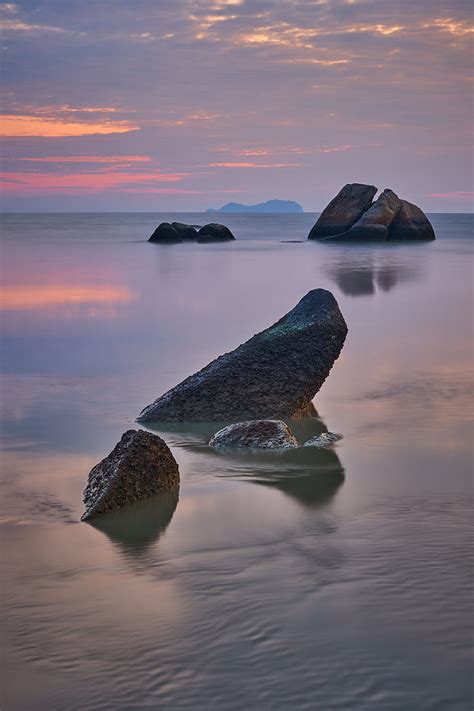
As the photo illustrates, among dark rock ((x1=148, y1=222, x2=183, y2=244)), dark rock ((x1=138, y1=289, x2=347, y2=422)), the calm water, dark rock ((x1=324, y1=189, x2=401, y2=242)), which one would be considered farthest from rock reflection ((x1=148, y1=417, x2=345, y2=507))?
dark rock ((x1=148, y1=222, x2=183, y2=244))

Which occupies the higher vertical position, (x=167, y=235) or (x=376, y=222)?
(x=376, y=222)

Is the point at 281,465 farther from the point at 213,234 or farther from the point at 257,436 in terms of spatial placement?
the point at 213,234

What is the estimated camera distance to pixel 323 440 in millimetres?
7523

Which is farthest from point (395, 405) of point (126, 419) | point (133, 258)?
point (133, 258)

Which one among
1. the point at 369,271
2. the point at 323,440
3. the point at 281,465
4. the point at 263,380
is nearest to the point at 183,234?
the point at 369,271

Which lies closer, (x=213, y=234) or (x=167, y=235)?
(x=167, y=235)

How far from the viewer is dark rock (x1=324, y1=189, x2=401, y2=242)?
44.1 metres

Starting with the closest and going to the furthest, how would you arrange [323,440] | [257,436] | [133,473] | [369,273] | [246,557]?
[246,557]
[133,473]
[257,436]
[323,440]
[369,273]

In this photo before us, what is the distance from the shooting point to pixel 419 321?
16.8 meters

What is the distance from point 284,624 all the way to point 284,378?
452cm

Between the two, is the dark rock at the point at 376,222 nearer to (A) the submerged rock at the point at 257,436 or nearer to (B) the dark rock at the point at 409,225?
(B) the dark rock at the point at 409,225

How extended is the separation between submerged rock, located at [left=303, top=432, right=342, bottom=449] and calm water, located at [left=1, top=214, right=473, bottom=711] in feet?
0.36

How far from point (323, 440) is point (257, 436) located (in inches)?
24.1

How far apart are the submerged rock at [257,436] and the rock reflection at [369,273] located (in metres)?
15.5
